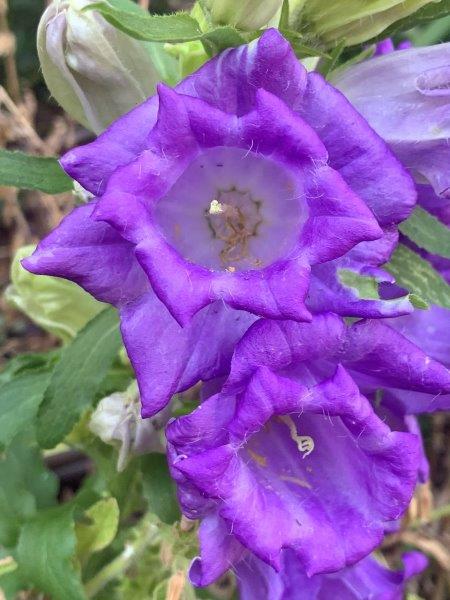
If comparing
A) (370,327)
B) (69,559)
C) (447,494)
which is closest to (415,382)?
(370,327)

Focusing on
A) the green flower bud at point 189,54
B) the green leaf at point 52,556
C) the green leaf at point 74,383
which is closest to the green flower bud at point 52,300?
the green leaf at point 74,383

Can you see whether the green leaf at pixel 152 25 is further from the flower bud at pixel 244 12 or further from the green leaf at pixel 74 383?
the green leaf at pixel 74 383

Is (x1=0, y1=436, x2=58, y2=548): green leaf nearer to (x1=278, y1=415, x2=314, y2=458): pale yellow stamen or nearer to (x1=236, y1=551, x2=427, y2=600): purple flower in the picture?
(x1=236, y1=551, x2=427, y2=600): purple flower

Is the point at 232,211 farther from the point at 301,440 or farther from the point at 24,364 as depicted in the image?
the point at 24,364

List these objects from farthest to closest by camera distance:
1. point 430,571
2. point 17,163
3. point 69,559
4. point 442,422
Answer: point 442,422 < point 430,571 < point 69,559 < point 17,163

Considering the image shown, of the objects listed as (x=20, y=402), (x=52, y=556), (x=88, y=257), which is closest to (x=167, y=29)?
(x=88, y=257)

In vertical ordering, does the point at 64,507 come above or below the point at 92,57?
below

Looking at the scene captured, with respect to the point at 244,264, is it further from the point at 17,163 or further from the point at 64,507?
the point at 64,507
